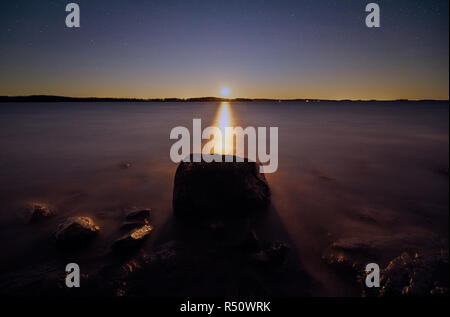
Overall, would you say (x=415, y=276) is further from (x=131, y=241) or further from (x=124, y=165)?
(x=124, y=165)

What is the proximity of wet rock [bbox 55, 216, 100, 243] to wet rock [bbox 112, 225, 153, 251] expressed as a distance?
2.05 feet

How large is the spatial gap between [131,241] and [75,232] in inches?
37.8

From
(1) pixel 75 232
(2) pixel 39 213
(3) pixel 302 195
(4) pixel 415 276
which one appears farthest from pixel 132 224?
(4) pixel 415 276

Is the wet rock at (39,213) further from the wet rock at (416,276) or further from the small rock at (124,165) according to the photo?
the wet rock at (416,276)

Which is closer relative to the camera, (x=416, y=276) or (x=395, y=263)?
(x=416, y=276)

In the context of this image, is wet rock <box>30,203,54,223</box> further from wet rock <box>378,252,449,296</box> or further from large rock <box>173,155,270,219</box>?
wet rock <box>378,252,449,296</box>

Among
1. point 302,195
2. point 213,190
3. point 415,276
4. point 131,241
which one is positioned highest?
point 213,190

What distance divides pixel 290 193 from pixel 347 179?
2294mm

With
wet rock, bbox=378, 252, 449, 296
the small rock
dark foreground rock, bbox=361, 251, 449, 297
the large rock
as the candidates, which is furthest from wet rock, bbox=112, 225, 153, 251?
the small rock

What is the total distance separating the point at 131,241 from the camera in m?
3.31

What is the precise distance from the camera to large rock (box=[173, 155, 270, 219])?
12.7 ft

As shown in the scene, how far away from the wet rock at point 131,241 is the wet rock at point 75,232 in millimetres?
624

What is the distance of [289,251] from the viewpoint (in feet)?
10.9

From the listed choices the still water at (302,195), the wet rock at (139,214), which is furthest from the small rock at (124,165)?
the wet rock at (139,214)
